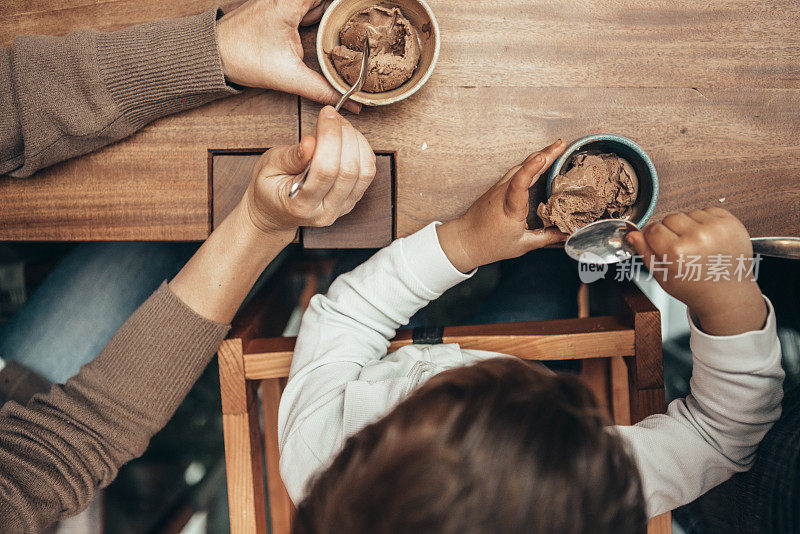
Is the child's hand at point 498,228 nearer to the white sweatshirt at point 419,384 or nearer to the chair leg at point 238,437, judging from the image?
the white sweatshirt at point 419,384

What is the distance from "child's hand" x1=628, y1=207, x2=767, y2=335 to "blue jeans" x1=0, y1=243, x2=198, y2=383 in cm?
113

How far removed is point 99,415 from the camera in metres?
0.87

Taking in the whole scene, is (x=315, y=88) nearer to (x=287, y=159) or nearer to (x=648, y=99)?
(x=287, y=159)

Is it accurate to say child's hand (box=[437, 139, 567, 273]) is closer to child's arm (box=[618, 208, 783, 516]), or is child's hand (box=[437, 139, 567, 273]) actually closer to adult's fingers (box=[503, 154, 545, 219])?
adult's fingers (box=[503, 154, 545, 219])

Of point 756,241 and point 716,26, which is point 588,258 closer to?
point 756,241

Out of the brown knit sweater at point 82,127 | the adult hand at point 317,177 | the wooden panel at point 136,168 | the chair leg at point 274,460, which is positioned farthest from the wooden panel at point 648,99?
the chair leg at point 274,460

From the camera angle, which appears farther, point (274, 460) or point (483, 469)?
point (274, 460)

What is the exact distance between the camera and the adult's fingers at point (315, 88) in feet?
2.73

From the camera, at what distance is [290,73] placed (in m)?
0.83

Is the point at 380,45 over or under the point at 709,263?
over

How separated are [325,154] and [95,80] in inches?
17.7

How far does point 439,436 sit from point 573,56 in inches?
27.2

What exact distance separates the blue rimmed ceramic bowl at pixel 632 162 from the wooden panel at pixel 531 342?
0.22 m

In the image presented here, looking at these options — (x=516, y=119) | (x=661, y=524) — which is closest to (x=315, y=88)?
(x=516, y=119)
